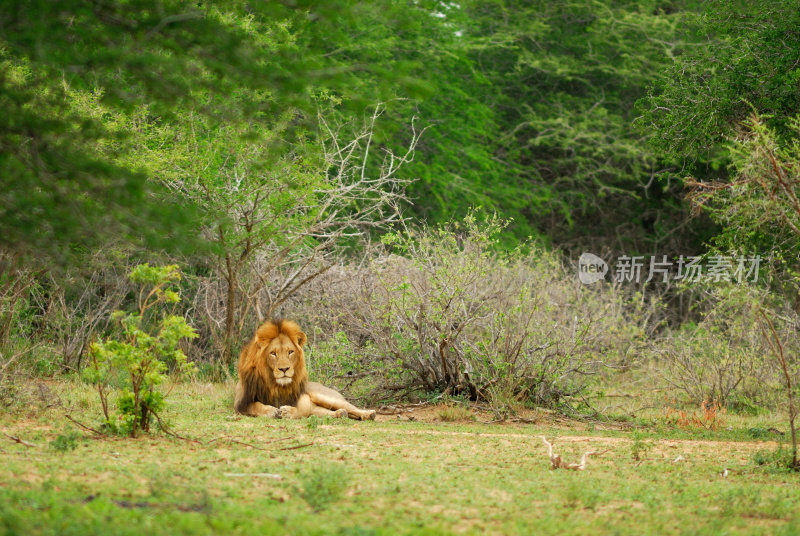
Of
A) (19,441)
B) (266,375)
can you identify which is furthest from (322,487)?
(266,375)

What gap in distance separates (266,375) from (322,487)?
4.27 metres

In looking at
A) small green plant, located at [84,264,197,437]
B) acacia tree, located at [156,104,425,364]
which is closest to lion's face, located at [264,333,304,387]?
small green plant, located at [84,264,197,437]

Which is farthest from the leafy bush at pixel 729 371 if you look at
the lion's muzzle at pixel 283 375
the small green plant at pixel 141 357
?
the small green plant at pixel 141 357

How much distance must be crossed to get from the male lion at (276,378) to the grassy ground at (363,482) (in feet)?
1.44

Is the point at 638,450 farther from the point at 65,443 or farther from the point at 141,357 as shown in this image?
the point at 65,443

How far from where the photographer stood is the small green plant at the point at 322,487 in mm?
5637

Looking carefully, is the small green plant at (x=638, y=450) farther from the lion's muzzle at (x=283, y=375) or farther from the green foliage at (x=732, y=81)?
the green foliage at (x=732, y=81)

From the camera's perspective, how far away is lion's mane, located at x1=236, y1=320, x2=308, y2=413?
33.1ft

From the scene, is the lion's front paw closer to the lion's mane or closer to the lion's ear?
the lion's mane

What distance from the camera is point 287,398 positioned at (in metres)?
10.2

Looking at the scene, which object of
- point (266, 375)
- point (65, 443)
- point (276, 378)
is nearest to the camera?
point (65, 443)

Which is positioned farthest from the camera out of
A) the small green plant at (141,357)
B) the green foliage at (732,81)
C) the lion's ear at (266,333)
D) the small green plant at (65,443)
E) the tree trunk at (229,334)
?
the tree trunk at (229,334)

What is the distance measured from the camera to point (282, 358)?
9977 millimetres
